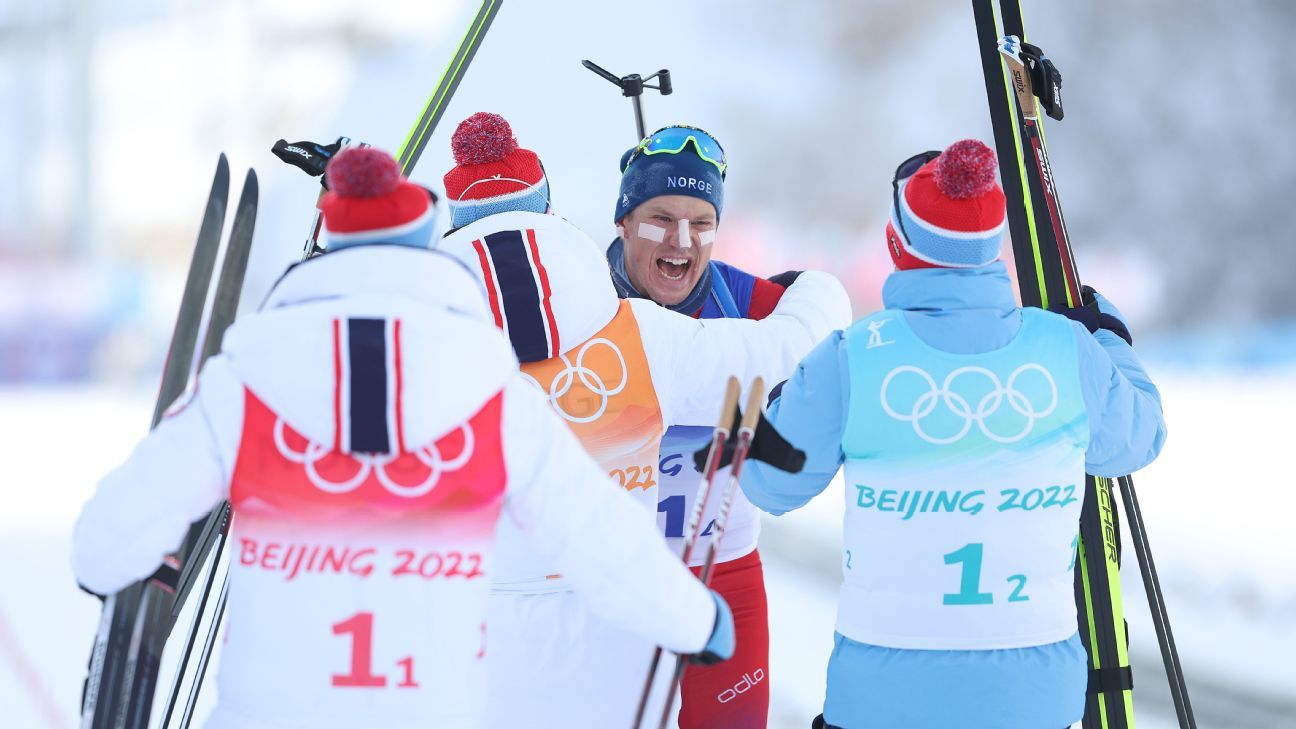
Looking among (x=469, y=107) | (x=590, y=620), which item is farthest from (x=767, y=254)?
(x=590, y=620)

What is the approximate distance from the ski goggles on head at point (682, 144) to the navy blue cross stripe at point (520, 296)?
0.75 meters

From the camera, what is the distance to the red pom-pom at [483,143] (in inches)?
87.2

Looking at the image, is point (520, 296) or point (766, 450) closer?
point (766, 450)

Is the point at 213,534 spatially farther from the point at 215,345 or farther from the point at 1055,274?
the point at 1055,274

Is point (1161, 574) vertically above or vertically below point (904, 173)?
above

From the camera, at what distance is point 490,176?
220 cm

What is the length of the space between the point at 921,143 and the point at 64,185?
1133 cm

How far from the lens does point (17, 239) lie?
1577cm

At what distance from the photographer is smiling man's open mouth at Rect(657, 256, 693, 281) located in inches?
106

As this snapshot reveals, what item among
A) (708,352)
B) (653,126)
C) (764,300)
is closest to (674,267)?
(764,300)

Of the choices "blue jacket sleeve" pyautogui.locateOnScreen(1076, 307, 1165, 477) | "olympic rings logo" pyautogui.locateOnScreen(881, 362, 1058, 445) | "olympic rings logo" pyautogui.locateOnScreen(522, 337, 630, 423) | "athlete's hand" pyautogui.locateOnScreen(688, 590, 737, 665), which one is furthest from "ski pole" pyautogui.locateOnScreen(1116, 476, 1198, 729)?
"athlete's hand" pyautogui.locateOnScreen(688, 590, 737, 665)

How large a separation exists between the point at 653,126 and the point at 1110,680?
15.3m

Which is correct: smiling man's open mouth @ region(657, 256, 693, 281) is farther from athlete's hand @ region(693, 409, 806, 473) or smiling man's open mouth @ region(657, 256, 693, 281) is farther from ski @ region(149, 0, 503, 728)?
athlete's hand @ region(693, 409, 806, 473)

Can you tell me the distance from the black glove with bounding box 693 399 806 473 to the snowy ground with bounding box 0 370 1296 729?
Result: 2.69 meters
